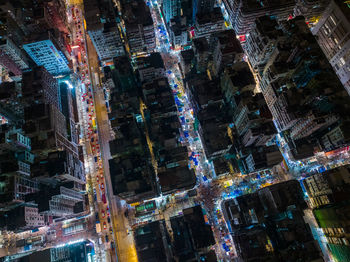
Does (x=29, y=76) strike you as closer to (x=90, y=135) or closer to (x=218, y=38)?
(x=90, y=135)

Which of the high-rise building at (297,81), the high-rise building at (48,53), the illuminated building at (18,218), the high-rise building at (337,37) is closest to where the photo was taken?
the illuminated building at (18,218)

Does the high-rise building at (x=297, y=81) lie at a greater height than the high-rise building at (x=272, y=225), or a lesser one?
greater

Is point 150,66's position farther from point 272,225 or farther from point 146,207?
point 272,225

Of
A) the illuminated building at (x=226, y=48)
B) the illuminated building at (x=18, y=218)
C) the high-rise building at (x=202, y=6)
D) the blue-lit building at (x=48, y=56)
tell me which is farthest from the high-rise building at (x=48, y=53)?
the illuminated building at (x=226, y=48)

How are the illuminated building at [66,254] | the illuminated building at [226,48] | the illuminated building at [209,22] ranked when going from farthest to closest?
the illuminated building at [209,22] < the illuminated building at [226,48] < the illuminated building at [66,254]

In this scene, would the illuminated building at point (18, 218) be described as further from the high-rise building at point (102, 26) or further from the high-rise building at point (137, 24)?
the high-rise building at point (137, 24)

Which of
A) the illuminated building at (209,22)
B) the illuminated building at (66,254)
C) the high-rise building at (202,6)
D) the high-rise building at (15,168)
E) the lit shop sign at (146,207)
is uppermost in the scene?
the high-rise building at (202,6)

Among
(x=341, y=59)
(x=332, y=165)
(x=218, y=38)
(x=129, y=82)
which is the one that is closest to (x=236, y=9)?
(x=218, y=38)
